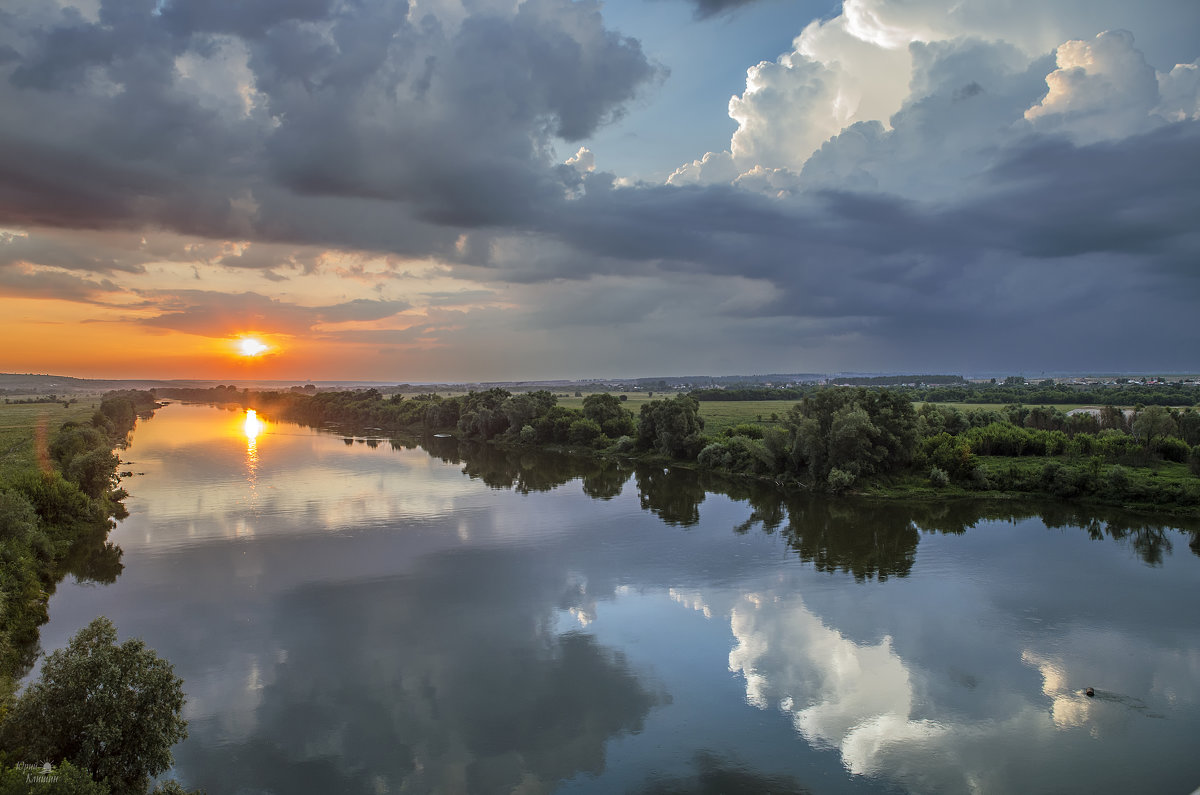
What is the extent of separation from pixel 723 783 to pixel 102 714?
1101 centimetres

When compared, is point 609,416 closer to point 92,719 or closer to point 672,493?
point 672,493

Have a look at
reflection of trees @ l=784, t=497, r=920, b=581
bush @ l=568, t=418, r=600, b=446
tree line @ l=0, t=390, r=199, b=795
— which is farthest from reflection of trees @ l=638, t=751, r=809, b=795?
bush @ l=568, t=418, r=600, b=446

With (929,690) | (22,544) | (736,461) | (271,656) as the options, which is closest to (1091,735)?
(929,690)

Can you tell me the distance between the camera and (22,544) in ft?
77.3

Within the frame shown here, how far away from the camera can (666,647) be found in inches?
776

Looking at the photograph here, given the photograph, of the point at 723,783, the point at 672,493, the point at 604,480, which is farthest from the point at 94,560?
the point at 604,480

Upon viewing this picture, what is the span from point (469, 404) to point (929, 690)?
242 feet

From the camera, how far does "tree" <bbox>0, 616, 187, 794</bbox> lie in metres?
10.7

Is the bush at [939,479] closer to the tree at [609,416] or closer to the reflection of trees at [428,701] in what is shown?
the reflection of trees at [428,701]

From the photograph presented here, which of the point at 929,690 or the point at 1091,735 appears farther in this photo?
the point at 929,690

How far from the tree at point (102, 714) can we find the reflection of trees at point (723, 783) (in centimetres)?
876

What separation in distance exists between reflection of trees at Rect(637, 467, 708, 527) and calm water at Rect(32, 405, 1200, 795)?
58 cm

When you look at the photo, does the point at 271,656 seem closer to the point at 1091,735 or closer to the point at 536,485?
the point at 1091,735

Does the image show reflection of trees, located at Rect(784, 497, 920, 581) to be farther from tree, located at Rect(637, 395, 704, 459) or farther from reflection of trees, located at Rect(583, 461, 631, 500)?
tree, located at Rect(637, 395, 704, 459)
